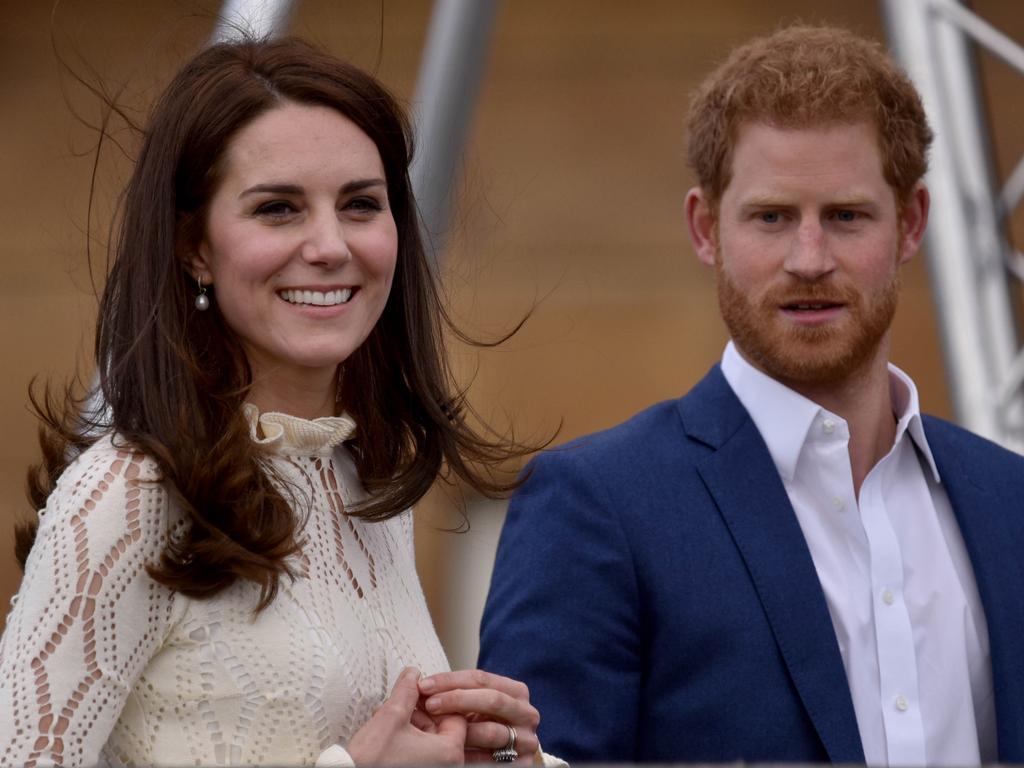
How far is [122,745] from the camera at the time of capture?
141 centimetres

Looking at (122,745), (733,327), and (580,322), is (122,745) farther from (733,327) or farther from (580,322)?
(580,322)

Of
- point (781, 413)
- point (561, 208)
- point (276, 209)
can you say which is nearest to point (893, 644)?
point (781, 413)

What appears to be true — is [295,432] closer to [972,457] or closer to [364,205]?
[364,205]

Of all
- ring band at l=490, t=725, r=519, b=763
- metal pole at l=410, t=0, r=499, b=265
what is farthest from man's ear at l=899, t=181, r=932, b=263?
metal pole at l=410, t=0, r=499, b=265

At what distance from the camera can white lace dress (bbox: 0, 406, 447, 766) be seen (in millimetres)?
1333

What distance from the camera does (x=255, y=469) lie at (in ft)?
4.84

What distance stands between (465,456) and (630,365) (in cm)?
500

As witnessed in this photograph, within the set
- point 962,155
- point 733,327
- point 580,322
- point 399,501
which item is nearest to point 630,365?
point 580,322

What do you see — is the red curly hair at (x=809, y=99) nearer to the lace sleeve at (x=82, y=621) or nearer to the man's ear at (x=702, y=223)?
the man's ear at (x=702, y=223)

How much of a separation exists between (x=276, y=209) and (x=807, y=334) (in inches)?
31.6

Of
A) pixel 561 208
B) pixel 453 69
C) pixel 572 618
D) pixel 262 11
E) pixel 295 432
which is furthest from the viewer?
pixel 561 208

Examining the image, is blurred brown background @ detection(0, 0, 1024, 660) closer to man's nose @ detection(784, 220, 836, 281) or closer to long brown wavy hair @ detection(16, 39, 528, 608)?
man's nose @ detection(784, 220, 836, 281)

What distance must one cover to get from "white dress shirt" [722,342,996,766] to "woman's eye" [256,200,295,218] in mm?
784

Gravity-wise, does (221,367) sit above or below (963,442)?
above
